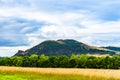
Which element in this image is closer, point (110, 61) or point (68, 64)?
point (110, 61)

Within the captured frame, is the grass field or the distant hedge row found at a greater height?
the distant hedge row

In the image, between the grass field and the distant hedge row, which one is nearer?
the grass field

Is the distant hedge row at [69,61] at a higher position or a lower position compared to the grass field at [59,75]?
higher

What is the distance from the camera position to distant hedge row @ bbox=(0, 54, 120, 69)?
109662 mm

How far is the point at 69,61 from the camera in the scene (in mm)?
118375

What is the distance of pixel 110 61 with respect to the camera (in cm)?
10950

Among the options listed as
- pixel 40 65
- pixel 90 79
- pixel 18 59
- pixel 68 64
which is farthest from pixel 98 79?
pixel 18 59

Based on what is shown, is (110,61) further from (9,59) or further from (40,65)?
(9,59)

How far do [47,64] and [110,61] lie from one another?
2557 centimetres

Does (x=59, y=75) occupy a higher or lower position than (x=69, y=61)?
lower

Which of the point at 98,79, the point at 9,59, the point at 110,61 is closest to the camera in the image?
the point at 98,79

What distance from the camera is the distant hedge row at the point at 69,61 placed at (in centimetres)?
10966

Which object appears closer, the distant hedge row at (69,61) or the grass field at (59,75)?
the grass field at (59,75)

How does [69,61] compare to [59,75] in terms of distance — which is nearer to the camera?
[59,75]
